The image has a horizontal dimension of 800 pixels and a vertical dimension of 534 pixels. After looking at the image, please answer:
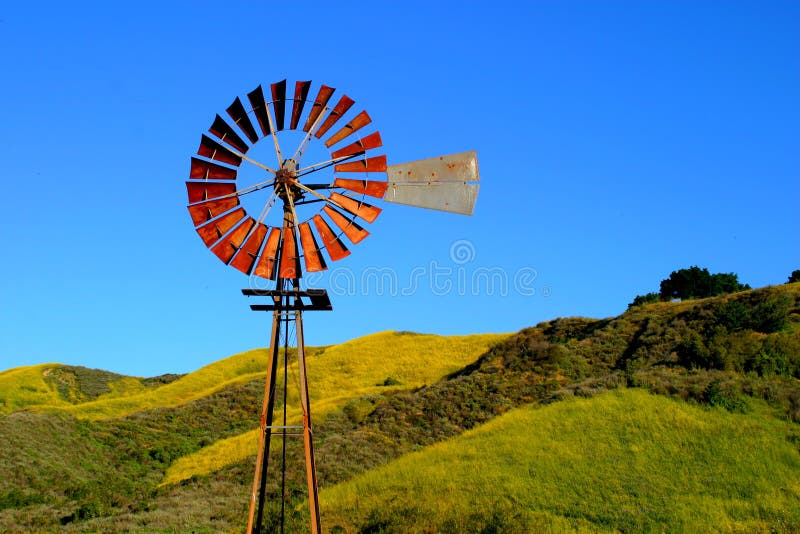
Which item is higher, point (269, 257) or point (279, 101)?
point (279, 101)

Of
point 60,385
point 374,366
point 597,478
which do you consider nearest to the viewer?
point 597,478

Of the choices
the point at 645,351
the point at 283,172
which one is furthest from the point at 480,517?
the point at 645,351

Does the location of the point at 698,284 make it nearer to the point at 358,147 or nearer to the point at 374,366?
the point at 374,366

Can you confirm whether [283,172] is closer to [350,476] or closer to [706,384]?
[350,476]

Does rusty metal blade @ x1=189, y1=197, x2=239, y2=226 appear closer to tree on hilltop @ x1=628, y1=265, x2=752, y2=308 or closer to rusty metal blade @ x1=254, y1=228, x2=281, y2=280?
rusty metal blade @ x1=254, y1=228, x2=281, y2=280

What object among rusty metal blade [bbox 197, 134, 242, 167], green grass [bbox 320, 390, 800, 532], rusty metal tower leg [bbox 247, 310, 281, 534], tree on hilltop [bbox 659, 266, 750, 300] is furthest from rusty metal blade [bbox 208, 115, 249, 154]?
tree on hilltop [bbox 659, 266, 750, 300]

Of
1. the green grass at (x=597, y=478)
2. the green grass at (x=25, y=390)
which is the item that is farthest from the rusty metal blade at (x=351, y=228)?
the green grass at (x=25, y=390)

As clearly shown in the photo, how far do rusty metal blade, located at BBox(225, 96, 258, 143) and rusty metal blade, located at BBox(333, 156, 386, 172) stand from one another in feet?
6.80

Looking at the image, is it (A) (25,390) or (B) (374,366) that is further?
(A) (25,390)

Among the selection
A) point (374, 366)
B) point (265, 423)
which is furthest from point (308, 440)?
point (374, 366)

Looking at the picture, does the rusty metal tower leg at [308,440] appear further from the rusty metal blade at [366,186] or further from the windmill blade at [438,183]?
Answer: the windmill blade at [438,183]

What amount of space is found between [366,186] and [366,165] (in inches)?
18.8

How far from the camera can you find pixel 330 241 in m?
17.6

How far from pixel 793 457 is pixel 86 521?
25.2 m
